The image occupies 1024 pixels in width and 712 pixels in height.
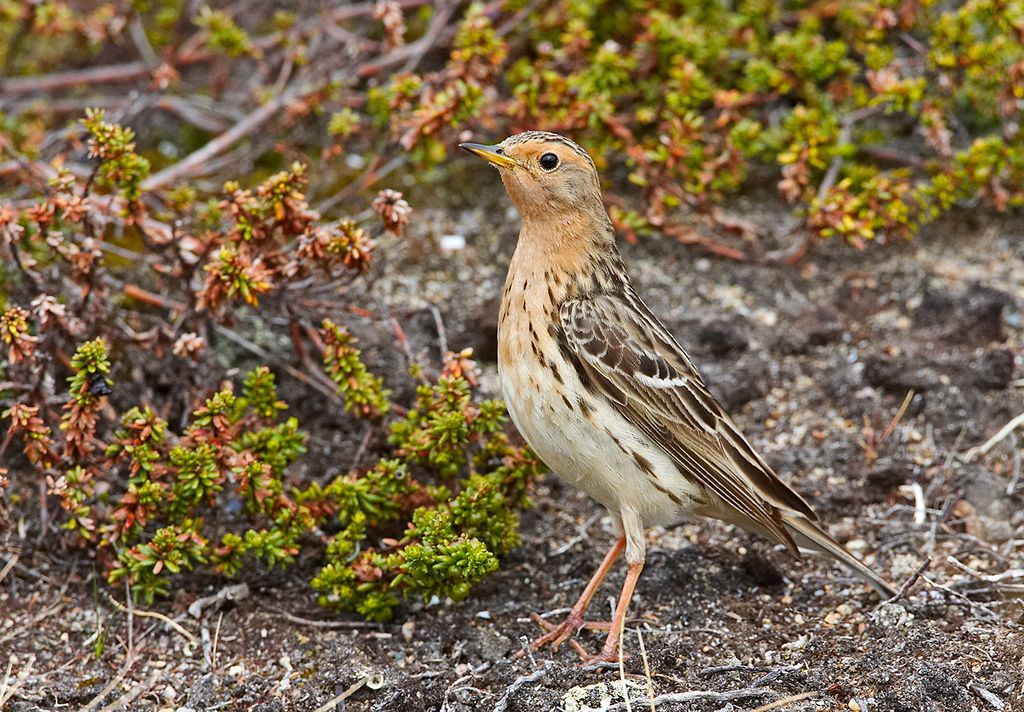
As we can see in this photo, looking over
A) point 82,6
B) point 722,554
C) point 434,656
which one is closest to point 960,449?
point 722,554

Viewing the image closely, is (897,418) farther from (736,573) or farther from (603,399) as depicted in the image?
(603,399)

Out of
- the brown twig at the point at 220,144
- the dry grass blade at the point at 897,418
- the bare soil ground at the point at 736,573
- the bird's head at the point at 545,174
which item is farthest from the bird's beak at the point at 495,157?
the brown twig at the point at 220,144

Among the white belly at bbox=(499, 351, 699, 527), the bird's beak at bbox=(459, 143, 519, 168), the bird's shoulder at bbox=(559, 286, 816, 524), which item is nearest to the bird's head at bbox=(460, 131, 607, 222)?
the bird's beak at bbox=(459, 143, 519, 168)

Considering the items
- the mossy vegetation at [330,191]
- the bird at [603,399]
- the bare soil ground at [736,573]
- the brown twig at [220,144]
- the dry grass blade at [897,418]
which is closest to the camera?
the bare soil ground at [736,573]

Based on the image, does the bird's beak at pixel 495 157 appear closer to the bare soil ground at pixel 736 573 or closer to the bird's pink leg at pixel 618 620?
the bare soil ground at pixel 736 573

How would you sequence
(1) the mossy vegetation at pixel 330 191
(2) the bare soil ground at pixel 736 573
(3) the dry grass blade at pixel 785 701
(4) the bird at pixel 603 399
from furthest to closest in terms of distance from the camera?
(1) the mossy vegetation at pixel 330 191
(4) the bird at pixel 603 399
(2) the bare soil ground at pixel 736 573
(3) the dry grass blade at pixel 785 701

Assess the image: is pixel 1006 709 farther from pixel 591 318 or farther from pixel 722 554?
pixel 591 318
